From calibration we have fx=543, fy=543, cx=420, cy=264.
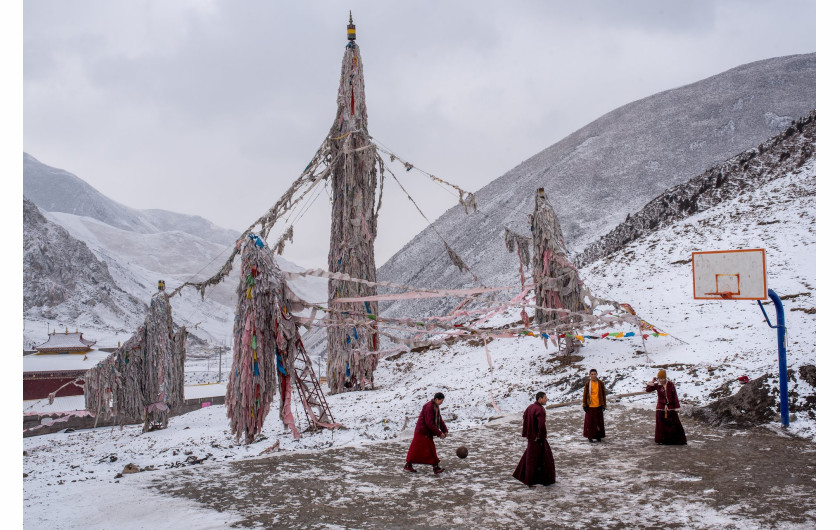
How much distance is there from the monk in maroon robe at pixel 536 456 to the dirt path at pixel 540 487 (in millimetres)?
182

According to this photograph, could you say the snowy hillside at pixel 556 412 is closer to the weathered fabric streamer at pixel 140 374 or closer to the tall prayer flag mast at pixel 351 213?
the weathered fabric streamer at pixel 140 374

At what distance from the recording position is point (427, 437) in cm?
896

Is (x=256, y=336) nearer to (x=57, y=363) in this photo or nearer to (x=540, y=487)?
(x=540, y=487)

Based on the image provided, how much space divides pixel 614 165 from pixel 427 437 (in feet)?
219

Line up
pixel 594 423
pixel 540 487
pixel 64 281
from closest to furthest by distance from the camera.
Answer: pixel 540 487
pixel 594 423
pixel 64 281

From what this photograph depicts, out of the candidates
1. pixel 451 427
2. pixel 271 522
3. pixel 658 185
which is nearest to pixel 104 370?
pixel 451 427

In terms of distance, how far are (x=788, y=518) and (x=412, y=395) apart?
11074mm

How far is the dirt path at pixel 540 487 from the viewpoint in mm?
6621

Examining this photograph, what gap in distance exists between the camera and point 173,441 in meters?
13.4

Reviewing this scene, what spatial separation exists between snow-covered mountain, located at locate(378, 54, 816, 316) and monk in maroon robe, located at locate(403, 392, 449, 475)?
36863 mm

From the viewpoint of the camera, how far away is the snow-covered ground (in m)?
8.05

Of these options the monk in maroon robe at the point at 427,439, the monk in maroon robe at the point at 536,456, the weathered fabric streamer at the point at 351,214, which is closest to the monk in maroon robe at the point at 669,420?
the monk in maroon robe at the point at 536,456

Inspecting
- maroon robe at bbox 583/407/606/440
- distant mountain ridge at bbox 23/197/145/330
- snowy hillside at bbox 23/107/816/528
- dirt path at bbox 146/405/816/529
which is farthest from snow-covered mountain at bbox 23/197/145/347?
maroon robe at bbox 583/407/606/440

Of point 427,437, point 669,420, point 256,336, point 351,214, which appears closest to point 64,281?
point 351,214
